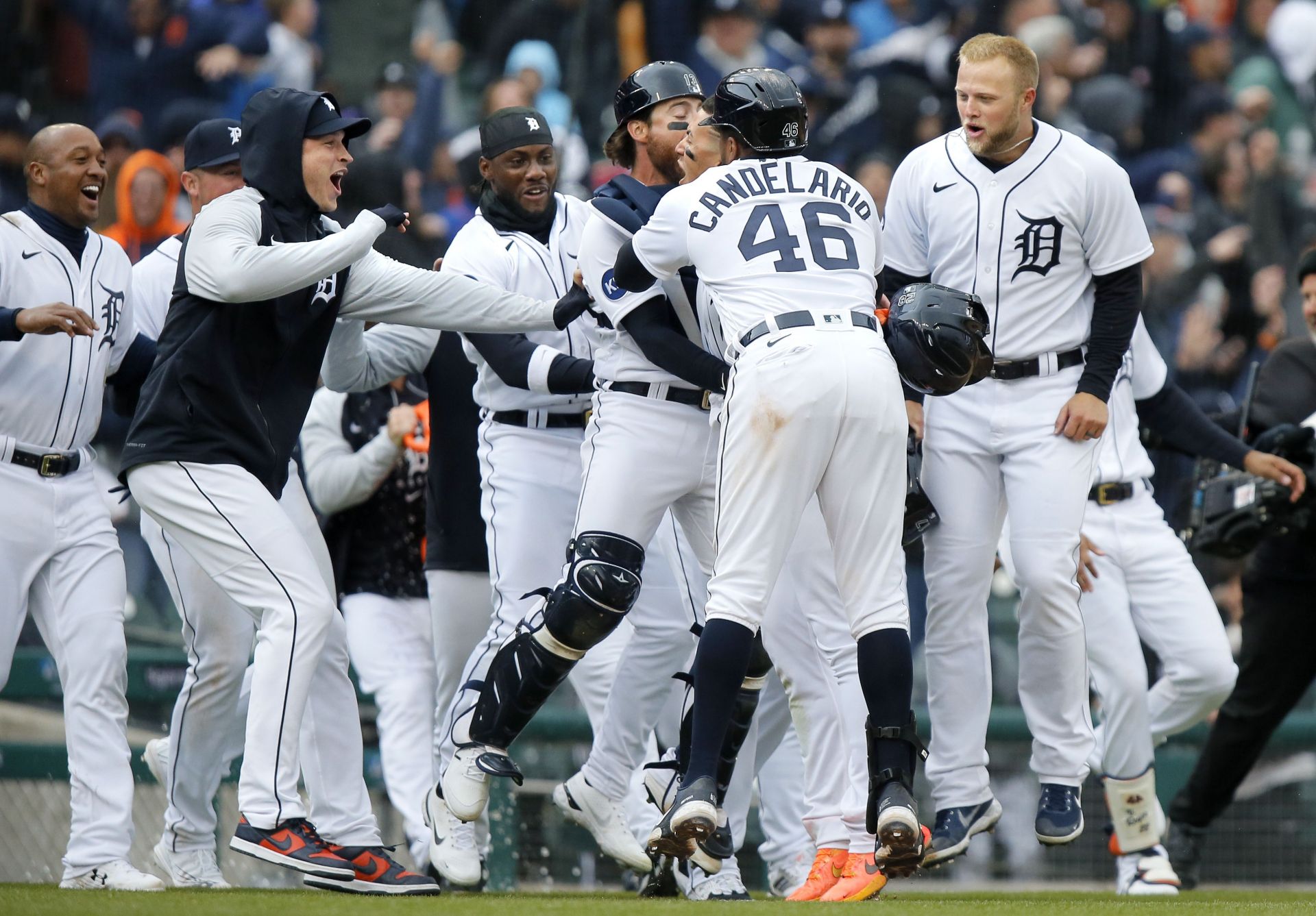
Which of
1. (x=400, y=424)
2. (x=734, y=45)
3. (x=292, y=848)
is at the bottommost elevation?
(x=292, y=848)

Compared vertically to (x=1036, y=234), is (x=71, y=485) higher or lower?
lower

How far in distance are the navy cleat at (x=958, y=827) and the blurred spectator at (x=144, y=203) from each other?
16.8ft

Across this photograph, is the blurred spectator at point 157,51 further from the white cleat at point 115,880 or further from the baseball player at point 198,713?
the white cleat at point 115,880

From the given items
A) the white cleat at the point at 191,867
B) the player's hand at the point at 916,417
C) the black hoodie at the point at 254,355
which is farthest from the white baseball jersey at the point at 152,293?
the player's hand at the point at 916,417

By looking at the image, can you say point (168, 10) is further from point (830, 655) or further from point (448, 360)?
point (830, 655)

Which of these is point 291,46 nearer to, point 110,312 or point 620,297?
point 110,312

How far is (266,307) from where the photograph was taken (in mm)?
4797

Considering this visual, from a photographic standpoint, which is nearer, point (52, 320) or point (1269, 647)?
point (52, 320)

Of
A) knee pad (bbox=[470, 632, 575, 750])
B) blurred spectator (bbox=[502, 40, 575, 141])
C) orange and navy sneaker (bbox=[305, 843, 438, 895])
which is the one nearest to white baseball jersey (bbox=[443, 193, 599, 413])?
knee pad (bbox=[470, 632, 575, 750])

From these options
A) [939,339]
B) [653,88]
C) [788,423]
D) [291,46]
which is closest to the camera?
[788,423]

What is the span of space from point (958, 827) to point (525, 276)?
7.52 feet

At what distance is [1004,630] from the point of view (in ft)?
26.5

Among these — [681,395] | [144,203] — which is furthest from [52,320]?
[144,203]

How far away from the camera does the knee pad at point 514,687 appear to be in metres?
4.83
